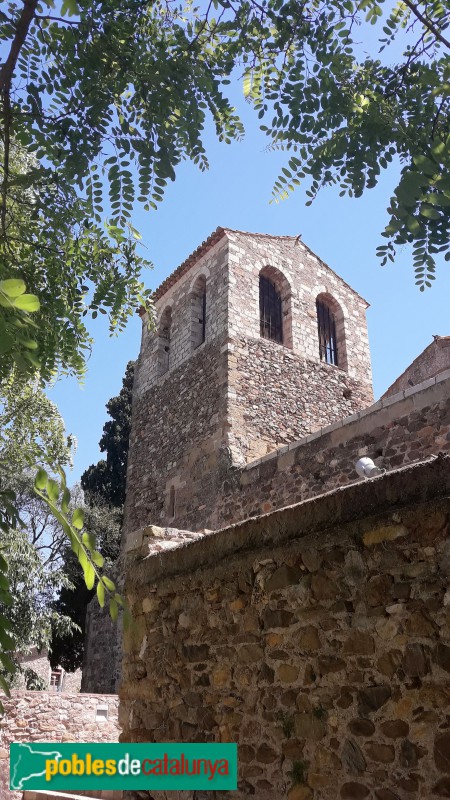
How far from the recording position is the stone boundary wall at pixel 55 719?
31.2ft

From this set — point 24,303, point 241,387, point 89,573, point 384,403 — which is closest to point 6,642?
point 89,573

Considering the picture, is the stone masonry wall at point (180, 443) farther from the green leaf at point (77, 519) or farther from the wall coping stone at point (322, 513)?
the green leaf at point (77, 519)

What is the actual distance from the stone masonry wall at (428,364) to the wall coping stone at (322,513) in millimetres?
8706

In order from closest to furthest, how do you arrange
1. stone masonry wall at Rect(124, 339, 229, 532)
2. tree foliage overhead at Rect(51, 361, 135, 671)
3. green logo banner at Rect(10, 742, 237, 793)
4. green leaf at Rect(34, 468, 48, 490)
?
green leaf at Rect(34, 468, 48, 490) → green logo banner at Rect(10, 742, 237, 793) → stone masonry wall at Rect(124, 339, 229, 532) → tree foliage overhead at Rect(51, 361, 135, 671)

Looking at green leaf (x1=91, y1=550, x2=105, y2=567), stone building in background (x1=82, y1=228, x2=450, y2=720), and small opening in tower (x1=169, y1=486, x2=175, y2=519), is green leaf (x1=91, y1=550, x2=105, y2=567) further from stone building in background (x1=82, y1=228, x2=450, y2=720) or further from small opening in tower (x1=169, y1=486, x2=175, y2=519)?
small opening in tower (x1=169, y1=486, x2=175, y2=519)

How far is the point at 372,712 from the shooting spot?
2.48 meters

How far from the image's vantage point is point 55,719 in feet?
32.8

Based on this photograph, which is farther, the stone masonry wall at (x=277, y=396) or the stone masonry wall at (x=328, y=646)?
the stone masonry wall at (x=277, y=396)

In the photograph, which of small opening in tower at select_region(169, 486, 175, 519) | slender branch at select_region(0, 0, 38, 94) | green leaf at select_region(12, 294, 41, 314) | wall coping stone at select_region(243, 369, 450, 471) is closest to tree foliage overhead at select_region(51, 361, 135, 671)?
small opening in tower at select_region(169, 486, 175, 519)

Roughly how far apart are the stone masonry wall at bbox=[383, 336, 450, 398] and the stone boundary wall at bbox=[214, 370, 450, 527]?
362 cm

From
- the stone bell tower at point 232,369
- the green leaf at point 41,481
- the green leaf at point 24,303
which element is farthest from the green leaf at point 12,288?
the stone bell tower at point 232,369

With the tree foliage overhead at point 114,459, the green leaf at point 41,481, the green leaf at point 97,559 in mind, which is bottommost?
the green leaf at point 97,559

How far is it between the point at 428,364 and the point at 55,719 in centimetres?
923

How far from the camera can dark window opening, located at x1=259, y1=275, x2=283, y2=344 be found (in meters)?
13.6
